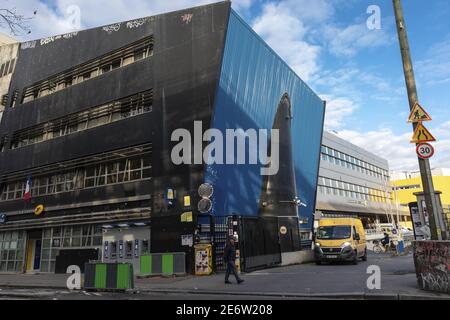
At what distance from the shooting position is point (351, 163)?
2468 inches

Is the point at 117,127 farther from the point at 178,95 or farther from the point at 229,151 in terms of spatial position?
the point at 229,151

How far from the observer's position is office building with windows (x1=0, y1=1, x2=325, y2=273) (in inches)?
810

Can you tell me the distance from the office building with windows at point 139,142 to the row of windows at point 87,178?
90mm

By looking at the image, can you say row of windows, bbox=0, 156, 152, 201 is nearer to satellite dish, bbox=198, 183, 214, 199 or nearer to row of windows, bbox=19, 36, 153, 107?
satellite dish, bbox=198, 183, 214, 199

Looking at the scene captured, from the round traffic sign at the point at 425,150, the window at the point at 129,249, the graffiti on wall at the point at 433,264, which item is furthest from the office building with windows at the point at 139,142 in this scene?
the round traffic sign at the point at 425,150

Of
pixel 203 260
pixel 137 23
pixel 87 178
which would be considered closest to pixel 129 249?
pixel 203 260

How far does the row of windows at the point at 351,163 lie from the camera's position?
5526 cm

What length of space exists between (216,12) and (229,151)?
25.7ft

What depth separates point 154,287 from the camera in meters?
14.7

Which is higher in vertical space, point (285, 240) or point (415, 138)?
point (415, 138)

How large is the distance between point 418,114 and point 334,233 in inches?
470

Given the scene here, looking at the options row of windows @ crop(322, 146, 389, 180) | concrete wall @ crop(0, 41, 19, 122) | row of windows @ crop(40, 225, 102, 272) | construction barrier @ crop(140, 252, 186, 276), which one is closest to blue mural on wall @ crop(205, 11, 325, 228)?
construction barrier @ crop(140, 252, 186, 276)

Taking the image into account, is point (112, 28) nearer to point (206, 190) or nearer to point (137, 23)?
point (137, 23)
